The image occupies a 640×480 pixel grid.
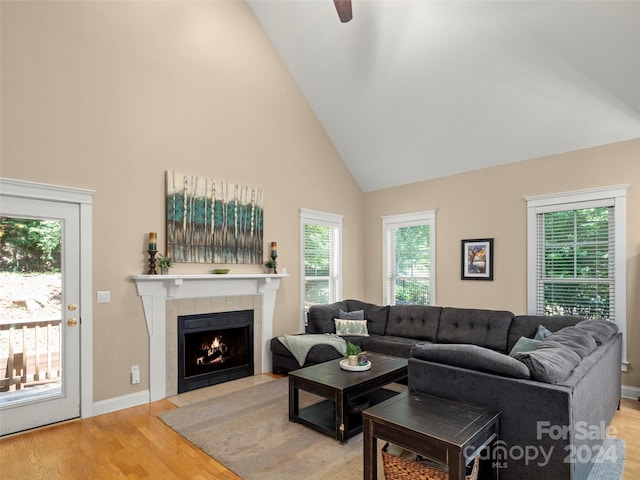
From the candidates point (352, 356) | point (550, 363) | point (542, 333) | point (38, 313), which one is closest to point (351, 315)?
point (352, 356)

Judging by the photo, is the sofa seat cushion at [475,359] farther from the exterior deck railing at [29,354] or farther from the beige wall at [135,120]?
the exterior deck railing at [29,354]

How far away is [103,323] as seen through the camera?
3.71m

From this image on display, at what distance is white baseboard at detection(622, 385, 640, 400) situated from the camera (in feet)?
13.2

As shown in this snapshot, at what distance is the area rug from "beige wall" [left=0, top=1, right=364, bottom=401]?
1004 mm

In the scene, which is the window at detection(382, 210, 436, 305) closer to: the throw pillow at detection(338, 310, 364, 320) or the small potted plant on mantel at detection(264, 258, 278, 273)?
the throw pillow at detection(338, 310, 364, 320)

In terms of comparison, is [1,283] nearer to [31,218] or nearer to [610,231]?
[31,218]

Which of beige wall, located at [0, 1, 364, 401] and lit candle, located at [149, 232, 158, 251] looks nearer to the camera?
beige wall, located at [0, 1, 364, 401]

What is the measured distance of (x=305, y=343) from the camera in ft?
14.9

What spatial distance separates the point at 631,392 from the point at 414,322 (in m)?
2.45

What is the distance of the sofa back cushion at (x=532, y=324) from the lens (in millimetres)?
4070

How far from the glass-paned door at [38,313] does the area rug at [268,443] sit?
1035 millimetres

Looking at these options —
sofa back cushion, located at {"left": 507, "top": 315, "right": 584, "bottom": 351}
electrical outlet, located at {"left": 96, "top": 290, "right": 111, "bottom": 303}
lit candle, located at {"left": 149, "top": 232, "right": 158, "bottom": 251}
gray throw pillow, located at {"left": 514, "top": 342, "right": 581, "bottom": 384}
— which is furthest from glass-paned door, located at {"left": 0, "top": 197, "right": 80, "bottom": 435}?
sofa back cushion, located at {"left": 507, "top": 315, "right": 584, "bottom": 351}

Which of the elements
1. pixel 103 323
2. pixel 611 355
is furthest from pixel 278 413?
pixel 611 355

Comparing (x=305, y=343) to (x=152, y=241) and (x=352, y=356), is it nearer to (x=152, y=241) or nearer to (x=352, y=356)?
(x=352, y=356)
